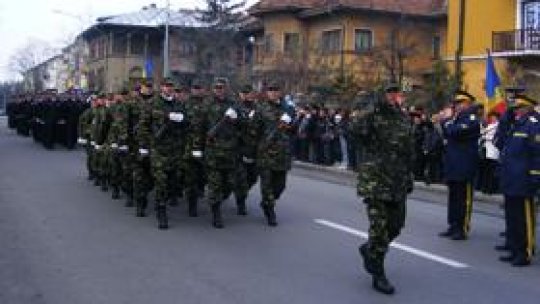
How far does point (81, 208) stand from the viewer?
1430cm

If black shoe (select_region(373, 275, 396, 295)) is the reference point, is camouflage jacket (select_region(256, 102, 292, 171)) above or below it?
above

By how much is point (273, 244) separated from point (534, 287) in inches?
127

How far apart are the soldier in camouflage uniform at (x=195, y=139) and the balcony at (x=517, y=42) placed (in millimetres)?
25238

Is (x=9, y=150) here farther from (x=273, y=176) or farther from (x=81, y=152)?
(x=273, y=176)

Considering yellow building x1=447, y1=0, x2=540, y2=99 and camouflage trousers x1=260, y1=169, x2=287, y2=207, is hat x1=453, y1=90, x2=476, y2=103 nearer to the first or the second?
camouflage trousers x1=260, y1=169, x2=287, y2=207

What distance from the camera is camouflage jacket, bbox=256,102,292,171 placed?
12.4 meters

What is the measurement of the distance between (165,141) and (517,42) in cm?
2688

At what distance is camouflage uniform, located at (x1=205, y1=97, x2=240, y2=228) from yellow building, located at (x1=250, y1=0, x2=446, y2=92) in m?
23.4

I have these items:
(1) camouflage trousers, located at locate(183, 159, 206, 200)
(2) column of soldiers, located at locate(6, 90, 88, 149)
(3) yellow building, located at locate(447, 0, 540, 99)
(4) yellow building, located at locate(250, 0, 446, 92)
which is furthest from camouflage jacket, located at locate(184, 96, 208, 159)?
(3) yellow building, located at locate(447, 0, 540, 99)

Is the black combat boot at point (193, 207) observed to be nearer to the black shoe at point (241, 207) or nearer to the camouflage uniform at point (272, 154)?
the black shoe at point (241, 207)

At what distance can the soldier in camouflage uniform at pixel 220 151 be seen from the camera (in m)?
12.4

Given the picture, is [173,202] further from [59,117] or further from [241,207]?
[59,117]

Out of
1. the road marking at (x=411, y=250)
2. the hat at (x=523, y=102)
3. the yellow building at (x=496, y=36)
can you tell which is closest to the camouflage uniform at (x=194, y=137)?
the road marking at (x=411, y=250)

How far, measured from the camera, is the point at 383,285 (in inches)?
337
